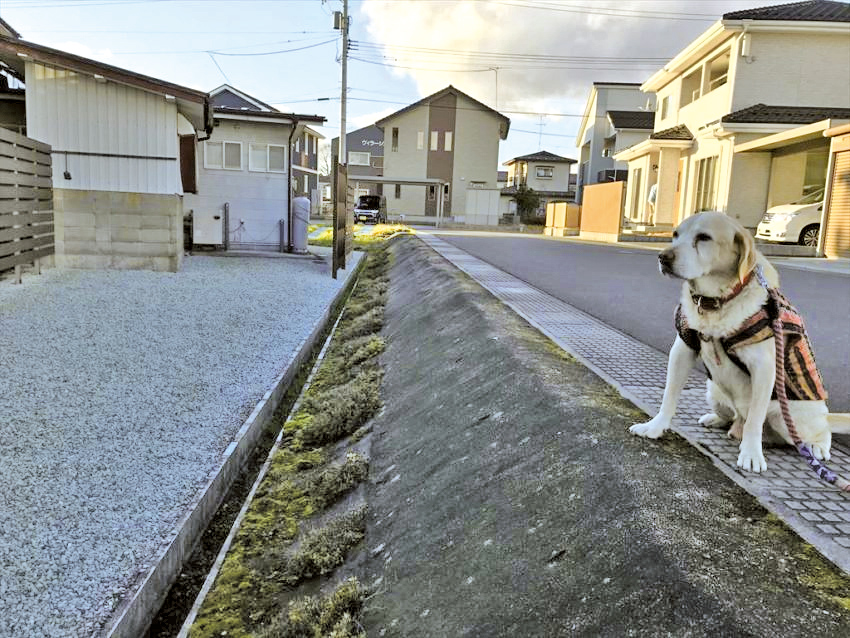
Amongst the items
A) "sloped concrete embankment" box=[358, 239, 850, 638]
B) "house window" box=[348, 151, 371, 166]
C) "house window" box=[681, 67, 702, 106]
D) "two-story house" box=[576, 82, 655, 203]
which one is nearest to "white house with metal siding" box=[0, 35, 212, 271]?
"sloped concrete embankment" box=[358, 239, 850, 638]

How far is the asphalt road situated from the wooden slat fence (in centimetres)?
805

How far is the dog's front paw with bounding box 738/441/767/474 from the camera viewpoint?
274 cm

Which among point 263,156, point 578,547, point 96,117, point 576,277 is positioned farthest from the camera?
point 263,156

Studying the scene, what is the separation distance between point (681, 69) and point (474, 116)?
24.7 metres

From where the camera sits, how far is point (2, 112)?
45.4ft

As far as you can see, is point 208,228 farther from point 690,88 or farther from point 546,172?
point 546,172

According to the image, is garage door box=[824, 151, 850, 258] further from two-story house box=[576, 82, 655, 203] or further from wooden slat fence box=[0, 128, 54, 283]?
two-story house box=[576, 82, 655, 203]

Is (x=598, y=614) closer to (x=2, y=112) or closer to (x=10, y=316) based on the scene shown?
(x=10, y=316)

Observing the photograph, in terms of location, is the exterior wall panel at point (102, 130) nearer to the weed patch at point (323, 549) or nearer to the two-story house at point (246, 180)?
the two-story house at point (246, 180)

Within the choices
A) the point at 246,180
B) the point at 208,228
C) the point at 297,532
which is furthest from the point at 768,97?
the point at 297,532

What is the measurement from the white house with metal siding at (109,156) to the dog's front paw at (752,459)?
1215 centimetres

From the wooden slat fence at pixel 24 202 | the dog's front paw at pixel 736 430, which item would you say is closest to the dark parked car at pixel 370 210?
the wooden slat fence at pixel 24 202

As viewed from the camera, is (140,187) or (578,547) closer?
(578,547)

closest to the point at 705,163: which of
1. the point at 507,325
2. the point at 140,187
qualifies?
the point at 140,187
